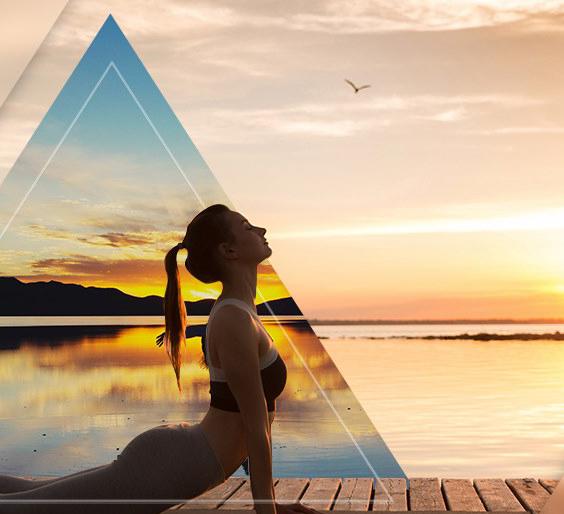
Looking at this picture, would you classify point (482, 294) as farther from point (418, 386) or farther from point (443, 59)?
point (443, 59)

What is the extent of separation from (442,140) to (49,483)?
121 inches

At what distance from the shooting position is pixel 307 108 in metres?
4.05

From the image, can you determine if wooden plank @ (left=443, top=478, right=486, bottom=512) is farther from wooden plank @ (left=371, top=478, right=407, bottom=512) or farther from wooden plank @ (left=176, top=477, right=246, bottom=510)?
wooden plank @ (left=176, top=477, right=246, bottom=510)

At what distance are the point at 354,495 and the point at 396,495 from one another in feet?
0.42

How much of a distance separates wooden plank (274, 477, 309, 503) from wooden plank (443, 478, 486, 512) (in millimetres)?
455

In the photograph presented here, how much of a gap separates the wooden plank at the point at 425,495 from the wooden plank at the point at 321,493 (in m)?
0.24

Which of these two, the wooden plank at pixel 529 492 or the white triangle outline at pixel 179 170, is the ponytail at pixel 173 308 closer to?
the white triangle outline at pixel 179 170

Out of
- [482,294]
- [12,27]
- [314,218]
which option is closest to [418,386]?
[482,294]

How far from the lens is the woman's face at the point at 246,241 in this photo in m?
1.82

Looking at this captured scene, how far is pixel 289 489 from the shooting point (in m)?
3.13

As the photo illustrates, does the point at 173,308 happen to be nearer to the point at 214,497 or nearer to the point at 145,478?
the point at 145,478

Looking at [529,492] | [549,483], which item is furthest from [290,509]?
[549,483]

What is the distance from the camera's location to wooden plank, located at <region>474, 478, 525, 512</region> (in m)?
2.89

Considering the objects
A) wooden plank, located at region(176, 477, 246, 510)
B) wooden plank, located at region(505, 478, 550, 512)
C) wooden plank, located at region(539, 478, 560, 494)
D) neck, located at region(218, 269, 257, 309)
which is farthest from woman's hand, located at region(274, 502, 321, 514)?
wooden plank, located at region(539, 478, 560, 494)
